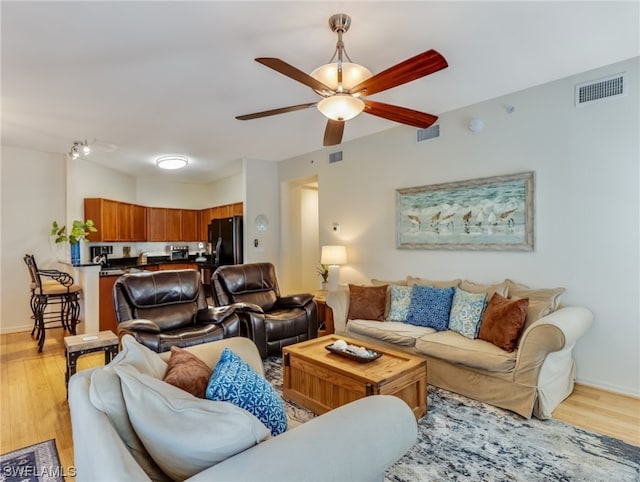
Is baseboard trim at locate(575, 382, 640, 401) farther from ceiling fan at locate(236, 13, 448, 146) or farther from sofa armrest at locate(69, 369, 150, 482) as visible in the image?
sofa armrest at locate(69, 369, 150, 482)

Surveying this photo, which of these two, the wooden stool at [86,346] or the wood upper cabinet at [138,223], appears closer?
the wooden stool at [86,346]

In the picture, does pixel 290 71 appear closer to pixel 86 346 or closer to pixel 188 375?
pixel 188 375

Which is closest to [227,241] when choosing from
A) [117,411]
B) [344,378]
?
[344,378]

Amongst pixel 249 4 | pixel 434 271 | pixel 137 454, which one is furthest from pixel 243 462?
pixel 434 271

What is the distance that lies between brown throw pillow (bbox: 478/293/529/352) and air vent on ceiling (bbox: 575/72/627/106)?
1.88 meters

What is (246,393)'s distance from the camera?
1.32 meters

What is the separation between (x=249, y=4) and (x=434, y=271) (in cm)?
330

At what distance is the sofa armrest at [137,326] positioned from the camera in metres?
3.13

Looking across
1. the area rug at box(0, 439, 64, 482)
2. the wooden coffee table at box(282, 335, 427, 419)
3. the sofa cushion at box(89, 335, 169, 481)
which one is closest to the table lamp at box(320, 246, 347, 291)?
the wooden coffee table at box(282, 335, 427, 419)

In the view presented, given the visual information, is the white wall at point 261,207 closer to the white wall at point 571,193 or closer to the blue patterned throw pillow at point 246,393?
the white wall at point 571,193

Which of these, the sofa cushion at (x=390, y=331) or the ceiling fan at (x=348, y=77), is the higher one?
the ceiling fan at (x=348, y=77)

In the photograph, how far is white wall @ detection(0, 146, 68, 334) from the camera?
5.22 m

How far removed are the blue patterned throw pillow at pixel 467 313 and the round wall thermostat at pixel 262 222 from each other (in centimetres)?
370

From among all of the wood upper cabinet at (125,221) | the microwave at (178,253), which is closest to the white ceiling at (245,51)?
the wood upper cabinet at (125,221)
